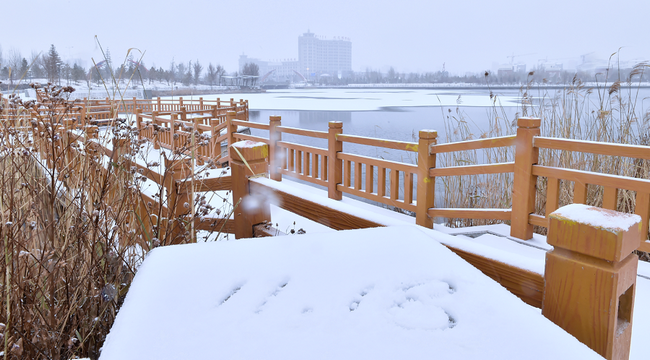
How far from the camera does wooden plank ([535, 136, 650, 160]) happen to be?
321 cm

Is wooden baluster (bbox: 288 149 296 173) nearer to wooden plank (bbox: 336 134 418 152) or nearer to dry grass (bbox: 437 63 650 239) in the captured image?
wooden plank (bbox: 336 134 418 152)

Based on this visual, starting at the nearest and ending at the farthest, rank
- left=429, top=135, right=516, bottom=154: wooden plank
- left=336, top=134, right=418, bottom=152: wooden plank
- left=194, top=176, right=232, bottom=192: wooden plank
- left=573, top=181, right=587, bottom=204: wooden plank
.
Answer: left=194, top=176, right=232, bottom=192: wooden plank < left=573, top=181, right=587, bottom=204: wooden plank < left=429, top=135, right=516, bottom=154: wooden plank < left=336, top=134, right=418, bottom=152: wooden plank

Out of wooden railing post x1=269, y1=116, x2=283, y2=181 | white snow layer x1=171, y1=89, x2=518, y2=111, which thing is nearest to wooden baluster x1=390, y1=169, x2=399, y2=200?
wooden railing post x1=269, y1=116, x2=283, y2=181

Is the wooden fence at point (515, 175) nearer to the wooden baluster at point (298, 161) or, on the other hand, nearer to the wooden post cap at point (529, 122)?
the wooden post cap at point (529, 122)

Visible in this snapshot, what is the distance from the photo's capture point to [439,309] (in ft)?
2.70

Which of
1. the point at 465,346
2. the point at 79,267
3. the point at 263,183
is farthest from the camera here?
the point at 263,183

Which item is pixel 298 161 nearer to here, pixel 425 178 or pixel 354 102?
pixel 425 178

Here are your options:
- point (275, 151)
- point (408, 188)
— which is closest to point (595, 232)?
point (408, 188)

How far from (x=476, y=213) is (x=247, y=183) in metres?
2.78

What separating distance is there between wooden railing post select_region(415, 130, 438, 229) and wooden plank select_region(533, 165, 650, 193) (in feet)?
3.21

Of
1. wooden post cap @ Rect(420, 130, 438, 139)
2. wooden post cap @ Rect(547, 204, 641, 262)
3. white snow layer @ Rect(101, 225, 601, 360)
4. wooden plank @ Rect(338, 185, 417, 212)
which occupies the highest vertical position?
wooden post cap @ Rect(547, 204, 641, 262)

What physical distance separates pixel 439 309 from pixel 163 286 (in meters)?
0.50

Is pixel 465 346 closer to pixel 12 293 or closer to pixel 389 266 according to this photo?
pixel 389 266

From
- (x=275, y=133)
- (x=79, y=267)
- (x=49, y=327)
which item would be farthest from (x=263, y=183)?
(x=275, y=133)
